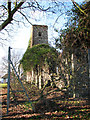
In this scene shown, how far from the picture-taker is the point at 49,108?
3699 mm

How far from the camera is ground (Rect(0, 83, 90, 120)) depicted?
3.14m

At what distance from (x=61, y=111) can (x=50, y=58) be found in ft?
6.58

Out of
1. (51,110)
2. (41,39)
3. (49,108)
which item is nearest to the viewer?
(51,110)

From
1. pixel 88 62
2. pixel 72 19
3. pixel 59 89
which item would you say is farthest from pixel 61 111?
pixel 72 19

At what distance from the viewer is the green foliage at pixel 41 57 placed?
4.65 metres

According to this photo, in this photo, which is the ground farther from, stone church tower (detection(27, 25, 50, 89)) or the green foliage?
the green foliage

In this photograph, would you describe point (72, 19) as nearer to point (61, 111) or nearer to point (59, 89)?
point (59, 89)

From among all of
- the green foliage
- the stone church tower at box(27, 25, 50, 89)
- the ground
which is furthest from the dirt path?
the green foliage

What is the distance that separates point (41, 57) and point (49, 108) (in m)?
2.47

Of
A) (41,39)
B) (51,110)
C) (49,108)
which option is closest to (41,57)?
(41,39)

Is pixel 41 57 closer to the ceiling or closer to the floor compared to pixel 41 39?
closer to the floor

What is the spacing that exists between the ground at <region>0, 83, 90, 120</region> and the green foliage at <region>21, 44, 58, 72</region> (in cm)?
104

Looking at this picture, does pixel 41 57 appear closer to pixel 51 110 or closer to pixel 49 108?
pixel 49 108

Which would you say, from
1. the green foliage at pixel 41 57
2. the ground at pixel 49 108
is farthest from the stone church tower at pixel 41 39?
the ground at pixel 49 108
